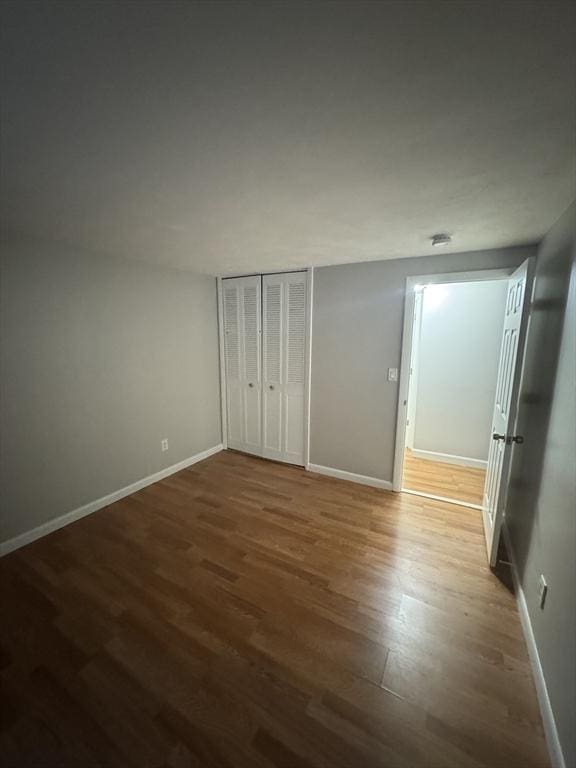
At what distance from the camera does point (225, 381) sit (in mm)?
3809

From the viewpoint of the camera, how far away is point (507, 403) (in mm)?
1935

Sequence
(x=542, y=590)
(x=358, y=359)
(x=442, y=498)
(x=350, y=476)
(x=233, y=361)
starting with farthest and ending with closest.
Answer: (x=233, y=361)
(x=350, y=476)
(x=358, y=359)
(x=442, y=498)
(x=542, y=590)

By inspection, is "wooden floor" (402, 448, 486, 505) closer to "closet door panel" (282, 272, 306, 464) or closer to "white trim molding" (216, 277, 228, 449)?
"closet door panel" (282, 272, 306, 464)

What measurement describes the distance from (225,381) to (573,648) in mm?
3469

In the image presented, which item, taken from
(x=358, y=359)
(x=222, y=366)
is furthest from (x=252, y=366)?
(x=358, y=359)

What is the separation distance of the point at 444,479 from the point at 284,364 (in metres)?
2.17

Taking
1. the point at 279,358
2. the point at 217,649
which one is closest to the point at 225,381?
the point at 279,358

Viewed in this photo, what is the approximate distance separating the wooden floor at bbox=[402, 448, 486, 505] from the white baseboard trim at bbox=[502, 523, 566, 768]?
3.54 ft

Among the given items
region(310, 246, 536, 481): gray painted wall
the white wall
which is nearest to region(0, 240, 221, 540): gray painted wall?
region(310, 246, 536, 481): gray painted wall

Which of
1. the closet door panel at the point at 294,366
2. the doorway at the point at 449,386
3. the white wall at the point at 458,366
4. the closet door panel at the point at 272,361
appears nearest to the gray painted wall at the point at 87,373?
the closet door panel at the point at 272,361

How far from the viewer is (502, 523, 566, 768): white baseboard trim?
105 cm

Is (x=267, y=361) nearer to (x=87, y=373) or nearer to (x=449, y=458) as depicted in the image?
(x=87, y=373)

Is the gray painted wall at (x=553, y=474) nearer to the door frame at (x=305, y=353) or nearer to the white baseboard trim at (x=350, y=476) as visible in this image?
the white baseboard trim at (x=350, y=476)

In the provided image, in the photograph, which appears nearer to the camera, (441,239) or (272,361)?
(441,239)
